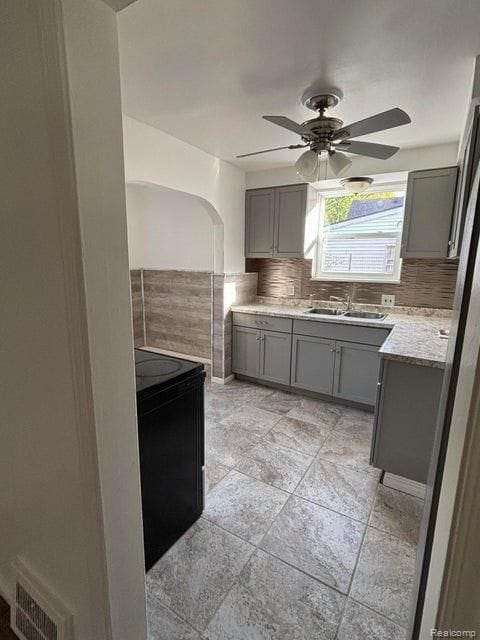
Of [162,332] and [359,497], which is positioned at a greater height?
[162,332]

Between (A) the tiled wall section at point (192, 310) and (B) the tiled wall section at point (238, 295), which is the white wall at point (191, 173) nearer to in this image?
(B) the tiled wall section at point (238, 295)

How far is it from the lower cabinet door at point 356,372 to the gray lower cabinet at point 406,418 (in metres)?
0.96

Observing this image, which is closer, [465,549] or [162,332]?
[465,549]

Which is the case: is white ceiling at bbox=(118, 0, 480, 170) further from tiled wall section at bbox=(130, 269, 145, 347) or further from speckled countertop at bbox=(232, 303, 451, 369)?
tiled wall section at bbox=(130, 269, 145, 347)

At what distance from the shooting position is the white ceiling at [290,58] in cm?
138

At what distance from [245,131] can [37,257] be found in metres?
2.38

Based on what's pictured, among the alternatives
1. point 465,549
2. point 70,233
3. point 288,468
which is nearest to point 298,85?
point 70,233

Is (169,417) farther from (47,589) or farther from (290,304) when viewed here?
(290,304)

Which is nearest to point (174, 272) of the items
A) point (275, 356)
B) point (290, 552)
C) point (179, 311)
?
point (179, 311)

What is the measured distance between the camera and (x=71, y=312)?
0.77 metres

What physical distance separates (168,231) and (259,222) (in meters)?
1.35

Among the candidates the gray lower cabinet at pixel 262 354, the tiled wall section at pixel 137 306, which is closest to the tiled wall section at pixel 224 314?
the gray lower cabinet at pixel 262 354

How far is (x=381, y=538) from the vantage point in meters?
1.75

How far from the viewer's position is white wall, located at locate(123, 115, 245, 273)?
2.48 metres
